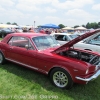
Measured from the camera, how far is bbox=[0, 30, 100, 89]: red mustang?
3.51 m

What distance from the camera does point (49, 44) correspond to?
486 cm

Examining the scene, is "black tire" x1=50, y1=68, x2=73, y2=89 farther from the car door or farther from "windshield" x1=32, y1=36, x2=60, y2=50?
"windshield" x1=32, y1=36, x2=60, y2=50

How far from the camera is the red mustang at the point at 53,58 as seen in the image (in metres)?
3.51

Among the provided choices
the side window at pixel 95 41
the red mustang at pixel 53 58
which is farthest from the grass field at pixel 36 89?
the side window at pixel 95 41

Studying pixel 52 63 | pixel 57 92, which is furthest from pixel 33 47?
pixel 57 92

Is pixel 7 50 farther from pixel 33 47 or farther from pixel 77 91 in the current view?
pixel 77 91

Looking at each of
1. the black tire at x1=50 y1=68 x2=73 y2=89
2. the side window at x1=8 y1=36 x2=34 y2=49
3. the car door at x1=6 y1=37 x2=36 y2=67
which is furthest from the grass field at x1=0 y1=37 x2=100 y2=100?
the side window at x1=8 y1=36 x2=34 y2=49

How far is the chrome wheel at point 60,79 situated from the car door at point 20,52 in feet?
2.76

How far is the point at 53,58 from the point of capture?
151 inches

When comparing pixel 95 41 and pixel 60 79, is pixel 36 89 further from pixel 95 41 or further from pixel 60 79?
pixel 95 41

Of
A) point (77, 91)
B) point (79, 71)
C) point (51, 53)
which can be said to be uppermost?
point (51, 53)

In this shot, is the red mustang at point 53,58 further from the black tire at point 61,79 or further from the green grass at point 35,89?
the green grass at point 35,89

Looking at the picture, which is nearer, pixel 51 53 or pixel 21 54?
pixel 51 53

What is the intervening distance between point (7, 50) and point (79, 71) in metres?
3.02
